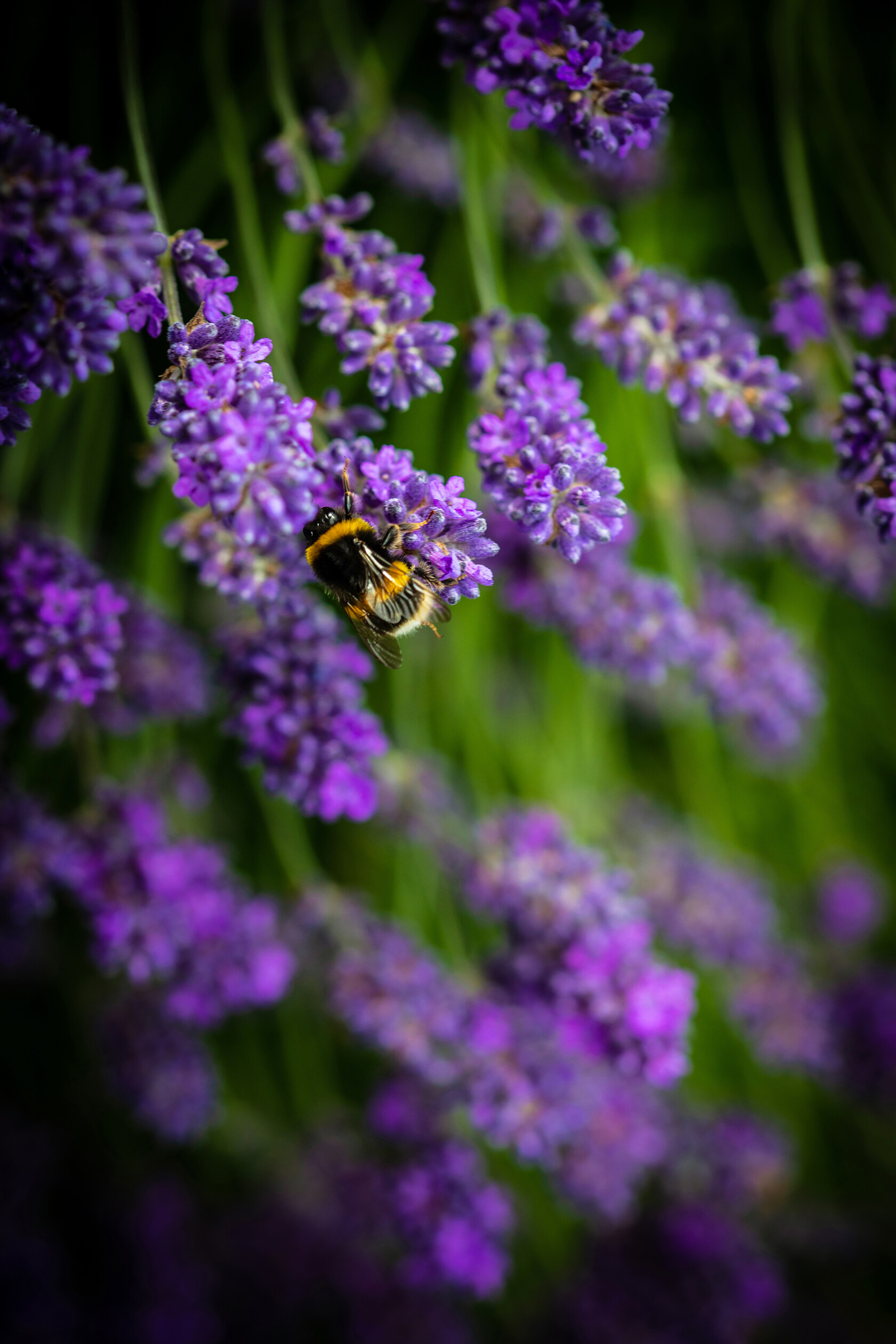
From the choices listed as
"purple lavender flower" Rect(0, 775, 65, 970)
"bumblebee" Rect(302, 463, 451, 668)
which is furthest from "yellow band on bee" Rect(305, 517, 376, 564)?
"purple lavender flower" Rect(0, 775, 65, 970)

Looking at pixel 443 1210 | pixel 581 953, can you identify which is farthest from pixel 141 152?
pixel 443 1210

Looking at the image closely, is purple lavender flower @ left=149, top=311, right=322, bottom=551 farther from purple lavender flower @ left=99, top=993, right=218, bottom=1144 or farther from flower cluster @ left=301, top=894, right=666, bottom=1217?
purple lavender flower @ left=99, top=993, right=218, bottom=1144

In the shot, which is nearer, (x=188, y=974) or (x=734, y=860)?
(x=188, y=974)

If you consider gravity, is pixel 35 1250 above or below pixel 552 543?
below

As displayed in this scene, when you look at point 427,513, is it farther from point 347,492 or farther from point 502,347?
point 502,347

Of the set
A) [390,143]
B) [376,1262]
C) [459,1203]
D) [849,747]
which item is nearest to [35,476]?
[390,143]

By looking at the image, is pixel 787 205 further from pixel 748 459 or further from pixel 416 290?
pixel 416 290
